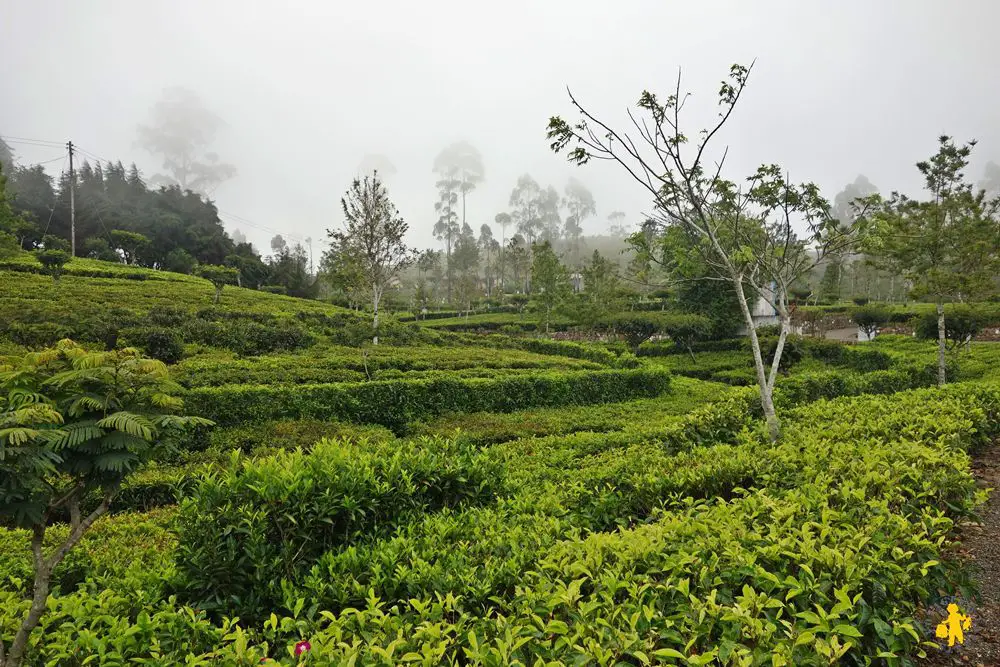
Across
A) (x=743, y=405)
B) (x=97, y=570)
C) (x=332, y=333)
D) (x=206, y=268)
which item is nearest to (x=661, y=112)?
(x=743, y=405)

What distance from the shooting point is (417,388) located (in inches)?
448

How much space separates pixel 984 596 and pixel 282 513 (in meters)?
4.82

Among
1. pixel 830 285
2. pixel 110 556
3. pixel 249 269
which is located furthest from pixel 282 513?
pixel 830 285

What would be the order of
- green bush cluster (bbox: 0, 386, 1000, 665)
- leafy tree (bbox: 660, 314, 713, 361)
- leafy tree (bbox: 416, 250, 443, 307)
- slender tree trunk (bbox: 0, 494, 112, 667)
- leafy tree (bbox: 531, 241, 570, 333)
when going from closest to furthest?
green bush cluster (bbox: 0, 386, 1000, 665)
slender tree trunk (bbox: 0, 494, 112, 667)
leafy tree (bbox: 660, 314, 713, 361)
leafy tree (bbox: 531, 241, 570, 333)
leafy tree (bbox: 416, 250, 443, 307)

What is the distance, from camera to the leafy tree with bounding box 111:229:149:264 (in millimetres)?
38062

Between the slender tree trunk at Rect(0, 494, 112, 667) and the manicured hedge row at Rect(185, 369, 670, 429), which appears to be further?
the manicured hedge row at Rect(185, 369, 670, 429)

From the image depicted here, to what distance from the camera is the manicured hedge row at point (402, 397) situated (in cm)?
958

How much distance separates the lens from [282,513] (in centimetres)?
352

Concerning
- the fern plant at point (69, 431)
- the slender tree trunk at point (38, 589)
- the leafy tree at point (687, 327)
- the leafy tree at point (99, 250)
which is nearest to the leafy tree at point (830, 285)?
the leafy tree at point (687, 327)

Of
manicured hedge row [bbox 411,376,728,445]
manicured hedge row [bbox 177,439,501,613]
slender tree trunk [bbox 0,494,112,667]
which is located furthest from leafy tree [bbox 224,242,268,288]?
slender tree trunk [bbox 0,494,112,667]

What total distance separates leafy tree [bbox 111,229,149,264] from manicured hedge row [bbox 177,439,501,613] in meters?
44.2

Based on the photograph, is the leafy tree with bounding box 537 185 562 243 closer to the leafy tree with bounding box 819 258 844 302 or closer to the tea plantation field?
the leafy tree with bounding box 819 258 844 302

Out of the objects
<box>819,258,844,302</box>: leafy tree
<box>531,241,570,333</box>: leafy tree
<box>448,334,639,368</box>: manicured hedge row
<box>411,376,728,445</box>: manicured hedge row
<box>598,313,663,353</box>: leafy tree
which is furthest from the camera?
<box>819,258,844,302</box>: leafy tree

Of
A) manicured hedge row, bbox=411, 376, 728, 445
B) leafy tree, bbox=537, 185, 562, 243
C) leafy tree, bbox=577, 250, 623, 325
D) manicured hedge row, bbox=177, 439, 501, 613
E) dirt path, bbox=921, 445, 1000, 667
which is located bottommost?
manicured hedge row, bbox=411, 376, 728, 445
